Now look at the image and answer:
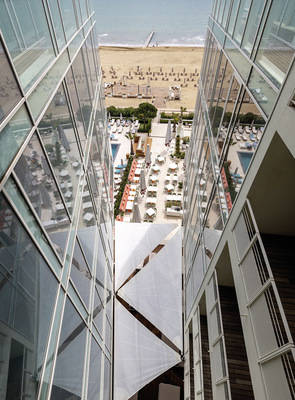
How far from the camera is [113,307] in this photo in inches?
540

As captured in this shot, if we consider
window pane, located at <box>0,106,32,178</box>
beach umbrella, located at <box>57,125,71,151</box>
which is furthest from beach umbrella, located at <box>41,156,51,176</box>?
beach umbrella, located at <box>57,125,71,151</box>

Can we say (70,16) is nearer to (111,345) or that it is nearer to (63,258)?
(63,258)

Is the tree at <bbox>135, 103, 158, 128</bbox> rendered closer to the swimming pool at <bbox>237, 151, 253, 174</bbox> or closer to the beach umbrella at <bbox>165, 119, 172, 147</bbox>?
the beach umbrella at <bbox>165, 119, 172, 147</bbox>

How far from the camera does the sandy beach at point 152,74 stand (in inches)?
2056

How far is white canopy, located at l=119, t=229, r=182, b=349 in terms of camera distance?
507 inches

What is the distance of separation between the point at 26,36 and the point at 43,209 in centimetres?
297

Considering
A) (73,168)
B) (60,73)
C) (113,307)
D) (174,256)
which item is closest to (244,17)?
(60,73)

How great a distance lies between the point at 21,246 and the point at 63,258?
2.00 metres

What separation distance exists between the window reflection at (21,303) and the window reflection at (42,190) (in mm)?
621

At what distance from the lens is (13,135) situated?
3340mm

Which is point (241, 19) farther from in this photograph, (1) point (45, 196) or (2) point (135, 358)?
(2) point (135, 358)

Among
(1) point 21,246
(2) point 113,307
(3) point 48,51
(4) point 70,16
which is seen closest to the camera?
(1) point 21,246

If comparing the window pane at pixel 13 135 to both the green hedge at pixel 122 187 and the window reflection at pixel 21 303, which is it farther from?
the green hedge at pixel 122 187

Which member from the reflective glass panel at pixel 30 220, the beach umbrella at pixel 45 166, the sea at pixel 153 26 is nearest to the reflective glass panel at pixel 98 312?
the reflective glass panel at pixel 30 220
